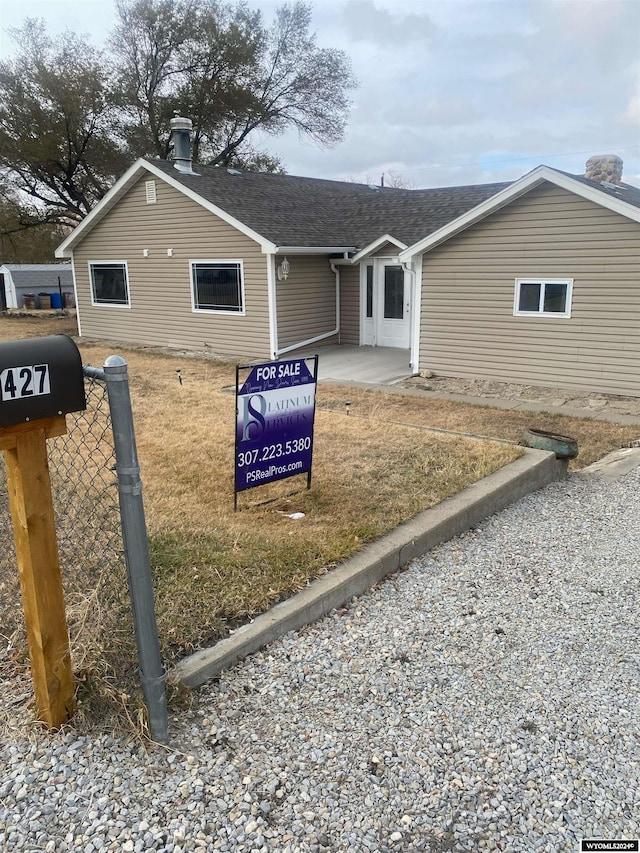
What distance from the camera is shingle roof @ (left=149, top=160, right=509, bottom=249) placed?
47.8 feet

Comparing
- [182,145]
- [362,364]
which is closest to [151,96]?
[182,145]

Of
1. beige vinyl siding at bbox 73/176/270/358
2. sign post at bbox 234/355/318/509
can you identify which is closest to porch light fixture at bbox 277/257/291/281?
beige vinyl siding at bbox 73/176/270/358

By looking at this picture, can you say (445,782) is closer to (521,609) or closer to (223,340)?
(521,609)

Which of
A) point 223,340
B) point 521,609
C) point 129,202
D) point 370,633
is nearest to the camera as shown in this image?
point 370,633

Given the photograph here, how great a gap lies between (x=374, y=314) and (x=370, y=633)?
41.4ft

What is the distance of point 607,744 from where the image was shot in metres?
2.63

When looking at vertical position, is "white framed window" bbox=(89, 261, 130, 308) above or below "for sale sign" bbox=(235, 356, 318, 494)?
above

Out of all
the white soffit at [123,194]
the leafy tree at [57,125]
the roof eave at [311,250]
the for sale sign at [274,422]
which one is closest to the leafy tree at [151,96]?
the leafy tree at [57,125]

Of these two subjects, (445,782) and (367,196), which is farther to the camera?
(367,196)

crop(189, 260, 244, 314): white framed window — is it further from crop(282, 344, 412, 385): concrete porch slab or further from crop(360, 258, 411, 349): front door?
crop(360, 258, 411, 349): front door

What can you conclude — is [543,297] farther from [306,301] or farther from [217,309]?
[217,309]

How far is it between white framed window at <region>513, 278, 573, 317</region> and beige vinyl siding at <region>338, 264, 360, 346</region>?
528 centimetres

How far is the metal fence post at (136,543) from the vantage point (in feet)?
7.45

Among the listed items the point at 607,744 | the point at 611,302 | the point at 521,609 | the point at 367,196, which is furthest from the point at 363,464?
the point at 367,196
